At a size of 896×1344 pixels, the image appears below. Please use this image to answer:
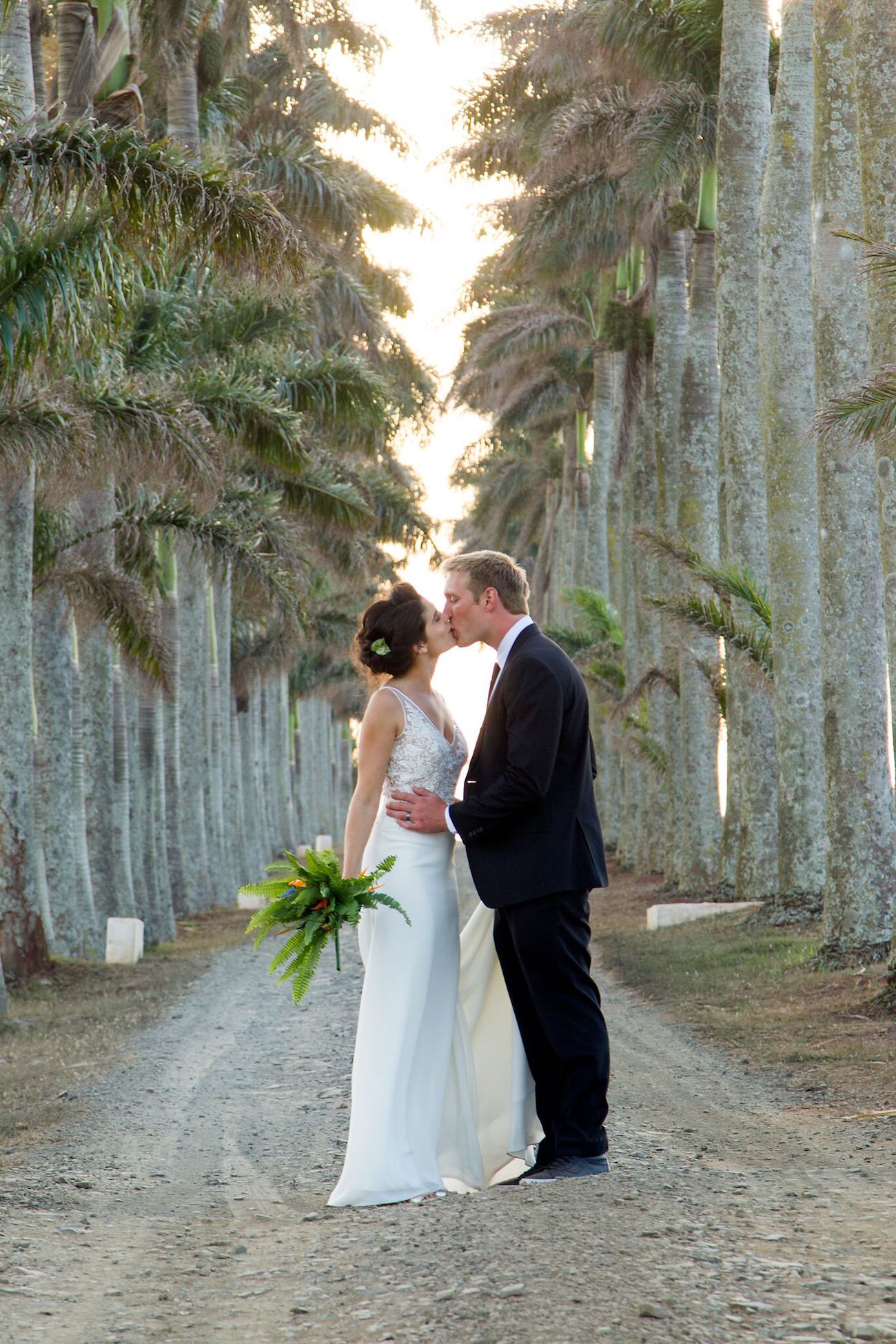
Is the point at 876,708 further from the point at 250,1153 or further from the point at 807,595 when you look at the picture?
the point at 250,1153

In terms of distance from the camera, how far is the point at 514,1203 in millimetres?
4875

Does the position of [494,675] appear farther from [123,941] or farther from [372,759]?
[123,941]

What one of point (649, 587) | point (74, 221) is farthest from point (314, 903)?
point (649, 587)

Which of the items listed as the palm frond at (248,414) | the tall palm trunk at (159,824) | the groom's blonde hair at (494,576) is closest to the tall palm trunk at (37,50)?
the palm frond at (248,414)

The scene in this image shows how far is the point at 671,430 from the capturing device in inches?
882

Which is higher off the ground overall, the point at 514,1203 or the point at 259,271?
the point at 259,271

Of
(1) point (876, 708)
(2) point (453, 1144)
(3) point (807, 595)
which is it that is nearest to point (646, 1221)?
(2) point (453, 1144)

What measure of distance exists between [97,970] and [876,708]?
Answer: 896 cm

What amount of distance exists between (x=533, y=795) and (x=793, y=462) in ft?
32.2

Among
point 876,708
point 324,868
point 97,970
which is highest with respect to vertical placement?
point 876,708

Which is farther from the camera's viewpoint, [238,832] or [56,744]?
[238,832]

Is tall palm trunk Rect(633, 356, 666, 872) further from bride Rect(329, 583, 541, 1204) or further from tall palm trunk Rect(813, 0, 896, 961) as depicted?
bride Rect(329, 583, 541, 1204)

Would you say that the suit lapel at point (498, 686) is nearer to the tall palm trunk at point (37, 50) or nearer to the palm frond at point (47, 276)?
the palm frond at point (47, 276)

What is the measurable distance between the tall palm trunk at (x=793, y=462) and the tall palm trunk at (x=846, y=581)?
198 centimetres
